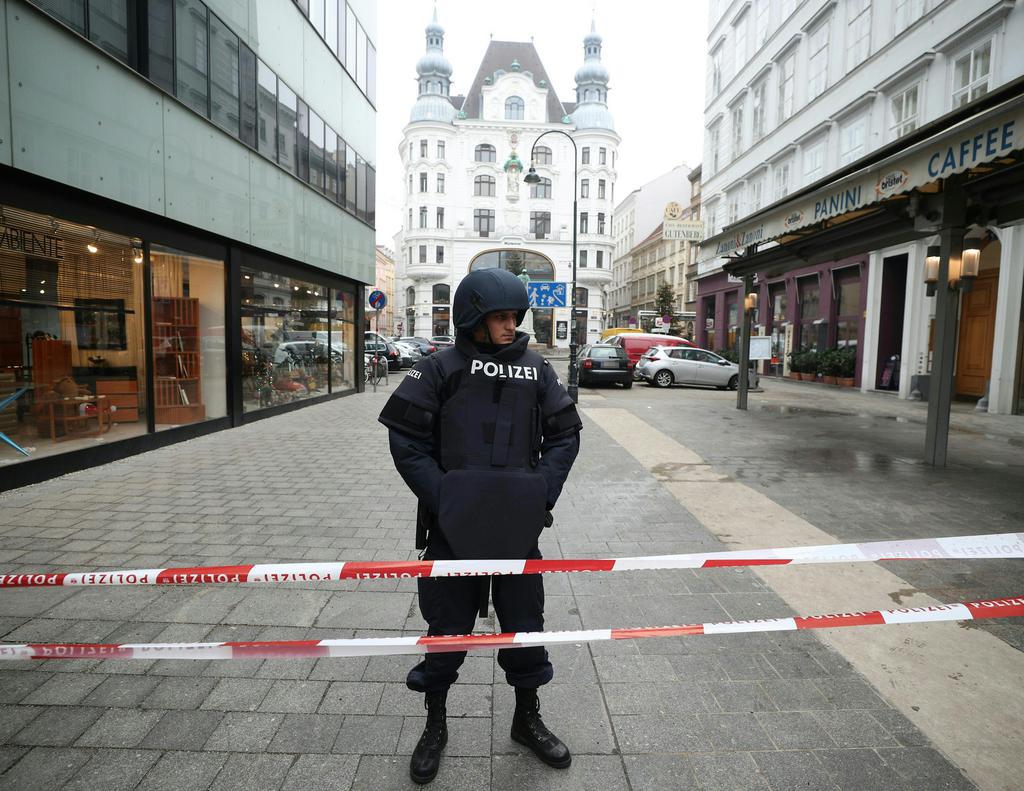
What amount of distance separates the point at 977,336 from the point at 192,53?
19043 mm

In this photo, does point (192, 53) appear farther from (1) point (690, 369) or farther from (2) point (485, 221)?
(2) point (485, 221)

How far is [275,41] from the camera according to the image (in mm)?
11992

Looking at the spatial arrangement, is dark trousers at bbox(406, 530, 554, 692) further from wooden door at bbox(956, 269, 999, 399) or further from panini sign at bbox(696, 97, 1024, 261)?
wooden door at bbox(956, 269, 999, 399)

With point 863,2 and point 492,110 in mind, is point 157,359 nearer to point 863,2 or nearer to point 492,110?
point 863,2

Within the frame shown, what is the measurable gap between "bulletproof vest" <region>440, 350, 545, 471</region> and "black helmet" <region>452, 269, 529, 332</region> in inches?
6.3

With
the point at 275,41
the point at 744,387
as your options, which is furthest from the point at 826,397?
the point at 275,41

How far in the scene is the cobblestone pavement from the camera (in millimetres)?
2402

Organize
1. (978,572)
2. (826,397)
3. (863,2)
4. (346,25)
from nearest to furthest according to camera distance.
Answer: (978,572)
(346,25)
(826,397)
(863,2)

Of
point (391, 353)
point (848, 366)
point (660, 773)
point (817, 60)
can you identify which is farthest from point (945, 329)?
point (391, 353)

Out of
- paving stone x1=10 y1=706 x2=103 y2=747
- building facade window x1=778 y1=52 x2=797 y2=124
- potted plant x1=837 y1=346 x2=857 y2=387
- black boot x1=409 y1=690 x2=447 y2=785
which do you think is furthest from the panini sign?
building facade window x1=778 y1=52 x2=797 y2=124

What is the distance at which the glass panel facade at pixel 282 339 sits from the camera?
1185 centimetres

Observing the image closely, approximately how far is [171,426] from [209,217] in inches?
129

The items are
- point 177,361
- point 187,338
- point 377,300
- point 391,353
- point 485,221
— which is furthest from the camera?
point 485,221

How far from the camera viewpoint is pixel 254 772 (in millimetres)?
2359
